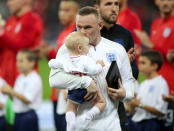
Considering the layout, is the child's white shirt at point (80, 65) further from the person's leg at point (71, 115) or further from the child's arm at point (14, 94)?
the child's arm at point (14, 94)

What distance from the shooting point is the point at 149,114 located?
5566 millimetres

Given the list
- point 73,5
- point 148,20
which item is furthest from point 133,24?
point 148,20

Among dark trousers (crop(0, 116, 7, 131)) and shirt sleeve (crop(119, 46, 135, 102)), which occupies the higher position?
shirt sleeve (crop(119, 46, 135, 102))

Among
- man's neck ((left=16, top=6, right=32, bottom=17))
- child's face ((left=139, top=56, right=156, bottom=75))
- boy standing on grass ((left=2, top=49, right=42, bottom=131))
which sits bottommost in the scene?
boy standing on grass ((left=2, top=49, right=42, bottom=131))

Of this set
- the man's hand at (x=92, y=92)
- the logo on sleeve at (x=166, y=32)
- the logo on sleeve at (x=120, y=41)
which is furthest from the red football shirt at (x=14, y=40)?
the man's hand at (x=92, y=92)

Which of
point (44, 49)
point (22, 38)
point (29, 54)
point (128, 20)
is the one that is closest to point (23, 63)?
point (29, 54)

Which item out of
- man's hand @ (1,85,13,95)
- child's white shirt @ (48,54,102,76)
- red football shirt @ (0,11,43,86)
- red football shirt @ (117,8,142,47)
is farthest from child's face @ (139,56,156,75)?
child's white shirt @ (48,54,102,76)

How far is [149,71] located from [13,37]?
8.34 feet

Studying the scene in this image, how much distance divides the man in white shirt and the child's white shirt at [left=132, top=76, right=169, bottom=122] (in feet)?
6.27

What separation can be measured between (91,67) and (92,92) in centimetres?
22

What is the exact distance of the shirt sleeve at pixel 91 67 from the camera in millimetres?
3367

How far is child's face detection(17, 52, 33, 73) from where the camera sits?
6.68 m

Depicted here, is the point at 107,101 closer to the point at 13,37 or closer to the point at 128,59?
the point at 128,59

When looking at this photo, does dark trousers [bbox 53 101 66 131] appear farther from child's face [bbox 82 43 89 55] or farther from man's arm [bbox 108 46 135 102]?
child's face [bbox 82 43 89 55]
